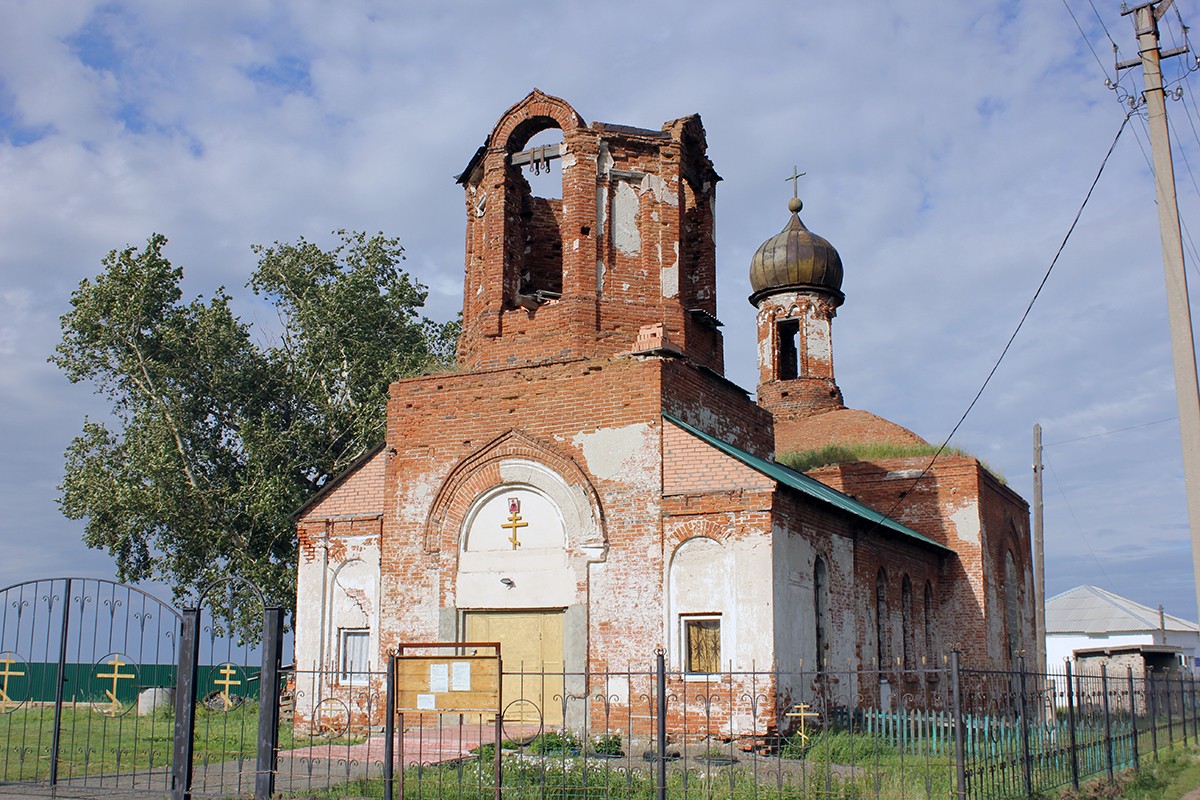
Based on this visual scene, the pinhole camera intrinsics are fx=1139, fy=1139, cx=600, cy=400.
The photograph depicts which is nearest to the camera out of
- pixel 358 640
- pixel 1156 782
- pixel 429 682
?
→ pixel 429 682

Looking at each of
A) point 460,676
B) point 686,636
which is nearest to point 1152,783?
point 686,636

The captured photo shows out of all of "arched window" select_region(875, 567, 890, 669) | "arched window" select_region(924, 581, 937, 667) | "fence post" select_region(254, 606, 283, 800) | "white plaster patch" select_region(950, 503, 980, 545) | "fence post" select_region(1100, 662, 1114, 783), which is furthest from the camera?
"white plaster patch" select_region(950, 503, 980, 545)

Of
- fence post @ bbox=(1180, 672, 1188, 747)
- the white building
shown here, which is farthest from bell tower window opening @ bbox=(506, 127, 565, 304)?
the white building

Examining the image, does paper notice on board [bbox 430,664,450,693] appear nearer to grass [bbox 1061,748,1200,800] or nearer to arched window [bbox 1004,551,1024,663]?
grass [bbox 1061,748,1200,800]

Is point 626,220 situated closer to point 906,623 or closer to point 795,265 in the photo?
point 906,623

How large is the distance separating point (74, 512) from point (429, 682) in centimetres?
1894

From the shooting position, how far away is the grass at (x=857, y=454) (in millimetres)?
23016

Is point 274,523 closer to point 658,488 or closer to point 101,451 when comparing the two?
point 101,451

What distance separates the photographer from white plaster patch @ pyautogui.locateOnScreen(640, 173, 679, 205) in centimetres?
1627

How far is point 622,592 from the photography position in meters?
14.1

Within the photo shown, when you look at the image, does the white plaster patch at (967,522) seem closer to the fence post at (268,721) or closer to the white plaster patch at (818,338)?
the white plaster patch at (818,338)

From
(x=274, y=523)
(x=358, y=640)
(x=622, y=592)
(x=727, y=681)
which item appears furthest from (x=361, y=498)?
(x=274, y=523)

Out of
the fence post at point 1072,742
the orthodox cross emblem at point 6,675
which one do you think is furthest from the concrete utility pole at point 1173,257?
the orthodox cross emblem at point 6,675

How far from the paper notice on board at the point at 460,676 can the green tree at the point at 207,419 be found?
16205 millimetres
